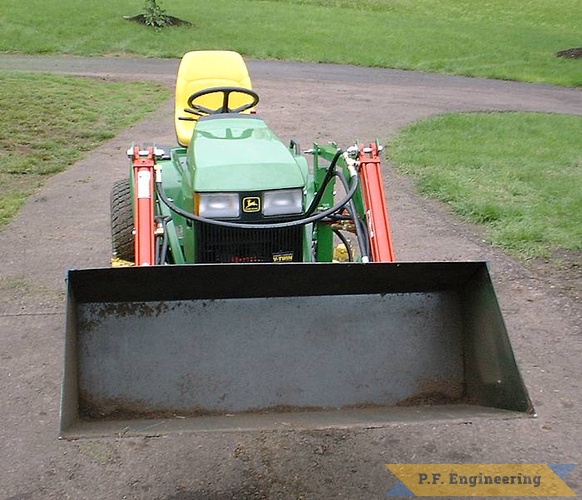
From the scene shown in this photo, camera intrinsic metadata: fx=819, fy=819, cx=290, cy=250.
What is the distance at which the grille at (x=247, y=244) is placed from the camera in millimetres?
4129

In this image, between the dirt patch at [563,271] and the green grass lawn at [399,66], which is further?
the green grass lawn at [399,66]

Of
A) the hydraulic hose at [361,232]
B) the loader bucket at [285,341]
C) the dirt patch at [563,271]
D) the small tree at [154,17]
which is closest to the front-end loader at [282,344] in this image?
the loader bucket at [285,341]

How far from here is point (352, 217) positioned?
14.8 feet

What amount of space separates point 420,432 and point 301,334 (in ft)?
Result: 2.61

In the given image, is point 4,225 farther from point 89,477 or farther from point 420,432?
point 420,432

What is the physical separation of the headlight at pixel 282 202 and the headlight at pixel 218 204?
0.50 feet

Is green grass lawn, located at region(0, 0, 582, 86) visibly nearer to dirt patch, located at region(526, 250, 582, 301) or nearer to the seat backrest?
dirt patch, located at region(526, 250, 582, 301)

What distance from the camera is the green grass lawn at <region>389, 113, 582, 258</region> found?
22.3ft

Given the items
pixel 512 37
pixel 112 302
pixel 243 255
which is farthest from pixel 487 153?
pixel 512 37

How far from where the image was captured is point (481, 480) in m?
3.47

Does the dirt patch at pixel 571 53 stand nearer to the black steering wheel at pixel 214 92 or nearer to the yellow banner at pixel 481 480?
the black steering wheel at pixel 214 92

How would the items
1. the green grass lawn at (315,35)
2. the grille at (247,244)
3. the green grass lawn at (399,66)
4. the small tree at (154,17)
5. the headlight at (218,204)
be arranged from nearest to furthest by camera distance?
the headlight at (218,204) → the grille at (247,244) → the green grass lawn at (399,66) → the green grass lawn at (315,35) → the small tree at (154,17)

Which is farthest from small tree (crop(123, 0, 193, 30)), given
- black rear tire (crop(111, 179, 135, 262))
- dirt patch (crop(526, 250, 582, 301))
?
dirt patch (crop(526, 250, 582, 301))

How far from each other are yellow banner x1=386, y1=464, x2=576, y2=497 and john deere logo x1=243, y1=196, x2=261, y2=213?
138 centimetres
